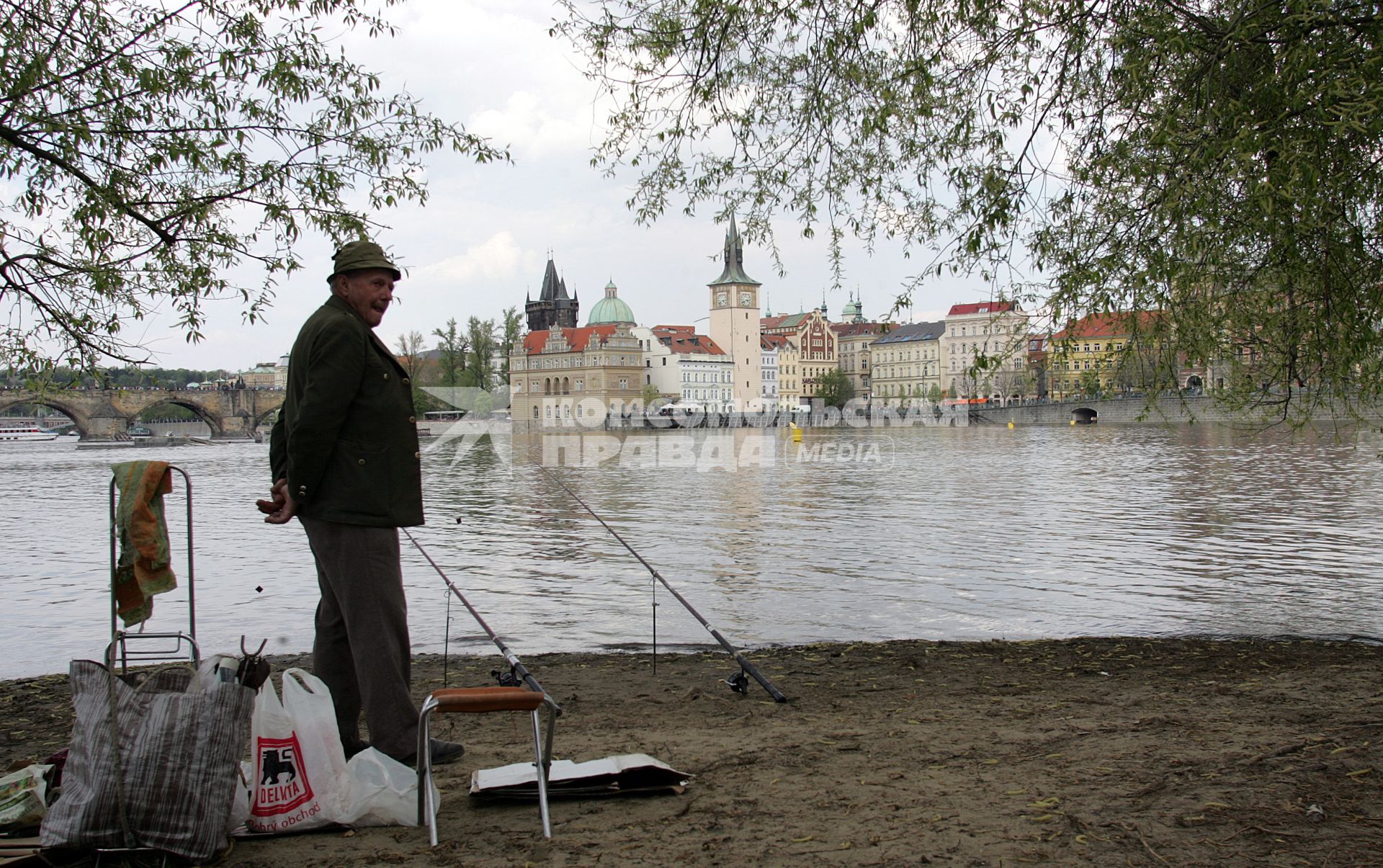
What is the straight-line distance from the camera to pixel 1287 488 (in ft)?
74.7

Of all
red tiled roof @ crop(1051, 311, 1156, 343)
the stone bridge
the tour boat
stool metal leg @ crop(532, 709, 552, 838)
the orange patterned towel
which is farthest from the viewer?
the tour boat

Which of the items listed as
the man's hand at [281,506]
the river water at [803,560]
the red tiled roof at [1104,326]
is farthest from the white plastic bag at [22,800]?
the red tiled roof at [1104,326]

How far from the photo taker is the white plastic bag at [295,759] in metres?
3.49

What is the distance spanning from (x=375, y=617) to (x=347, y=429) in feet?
2.19

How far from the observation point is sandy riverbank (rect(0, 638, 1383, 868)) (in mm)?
3404

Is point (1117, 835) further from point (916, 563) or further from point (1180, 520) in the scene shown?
point (1180, 520)

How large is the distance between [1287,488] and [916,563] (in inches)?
530

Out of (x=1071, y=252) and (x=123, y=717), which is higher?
(x=1071, y=252)

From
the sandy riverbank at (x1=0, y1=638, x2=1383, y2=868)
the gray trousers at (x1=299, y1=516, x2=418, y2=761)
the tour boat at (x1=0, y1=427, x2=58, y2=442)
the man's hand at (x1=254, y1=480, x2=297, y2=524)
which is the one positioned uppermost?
the man's hand at (x1=254, y1=480, x2=297, y2=524)

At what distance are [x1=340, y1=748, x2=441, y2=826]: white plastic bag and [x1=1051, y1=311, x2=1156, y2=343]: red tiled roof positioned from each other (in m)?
5.08

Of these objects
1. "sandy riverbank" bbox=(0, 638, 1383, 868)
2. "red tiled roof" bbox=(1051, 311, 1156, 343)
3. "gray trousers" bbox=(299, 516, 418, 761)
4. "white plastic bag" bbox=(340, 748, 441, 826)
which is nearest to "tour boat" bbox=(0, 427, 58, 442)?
"sandy riverbank" bbox=(0, 638, 1383, 868)

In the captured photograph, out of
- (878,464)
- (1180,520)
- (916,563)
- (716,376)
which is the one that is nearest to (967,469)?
(878,464)

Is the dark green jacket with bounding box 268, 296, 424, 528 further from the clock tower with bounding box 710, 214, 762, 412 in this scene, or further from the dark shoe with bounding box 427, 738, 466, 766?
the clock tower with bounding box 710, 214, 762, 412

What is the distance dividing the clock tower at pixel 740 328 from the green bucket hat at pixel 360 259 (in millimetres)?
142625
